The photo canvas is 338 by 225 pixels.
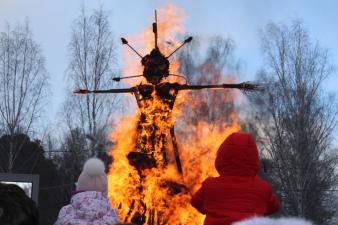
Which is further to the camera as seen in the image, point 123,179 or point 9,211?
point 123,179

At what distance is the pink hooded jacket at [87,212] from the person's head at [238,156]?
997mm

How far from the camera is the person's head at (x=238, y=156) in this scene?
12.8ft

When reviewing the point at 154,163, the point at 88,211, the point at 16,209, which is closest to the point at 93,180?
the point at 88,211

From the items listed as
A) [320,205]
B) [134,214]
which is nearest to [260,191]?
[134,214]

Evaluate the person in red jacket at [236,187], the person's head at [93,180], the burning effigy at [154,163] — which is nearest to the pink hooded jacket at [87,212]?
the person's head at [93,180]

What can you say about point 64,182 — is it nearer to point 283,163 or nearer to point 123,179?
point 283,163

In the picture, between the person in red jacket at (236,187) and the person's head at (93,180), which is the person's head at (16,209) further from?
the person's head at (93,180)

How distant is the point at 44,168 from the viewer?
2930 centimetres

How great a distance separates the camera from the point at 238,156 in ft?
12.8

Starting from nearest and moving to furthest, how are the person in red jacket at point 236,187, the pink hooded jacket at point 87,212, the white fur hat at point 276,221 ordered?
the white fur hat at point 276,221 → the person in red jacket at point 236,187 → the pink hooded jacket at point 87,212

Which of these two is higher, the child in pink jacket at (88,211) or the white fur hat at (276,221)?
the white fur hat at (276,221)

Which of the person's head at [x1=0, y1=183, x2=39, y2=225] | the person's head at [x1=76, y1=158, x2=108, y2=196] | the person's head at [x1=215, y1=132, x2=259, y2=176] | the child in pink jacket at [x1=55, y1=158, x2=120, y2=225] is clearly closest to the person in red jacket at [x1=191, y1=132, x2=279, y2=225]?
the person's head at [x1=215, y1=132, x2=259, y2=176]

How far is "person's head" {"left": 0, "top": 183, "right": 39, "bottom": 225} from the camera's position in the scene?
207 centimetres

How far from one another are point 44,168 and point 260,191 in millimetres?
26498
